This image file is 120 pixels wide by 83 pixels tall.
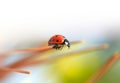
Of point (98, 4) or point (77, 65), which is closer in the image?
point (77, 65)

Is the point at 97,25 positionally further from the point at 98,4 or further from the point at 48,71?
the point at 48,71

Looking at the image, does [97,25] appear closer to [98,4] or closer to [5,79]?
[98,4]

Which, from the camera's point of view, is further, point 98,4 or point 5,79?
point 98,4

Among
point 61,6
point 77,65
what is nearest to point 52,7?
point 61,6

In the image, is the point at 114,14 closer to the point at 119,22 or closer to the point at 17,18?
the point at 119,22

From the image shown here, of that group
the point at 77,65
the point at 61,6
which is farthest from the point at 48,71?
the point at 61,6
